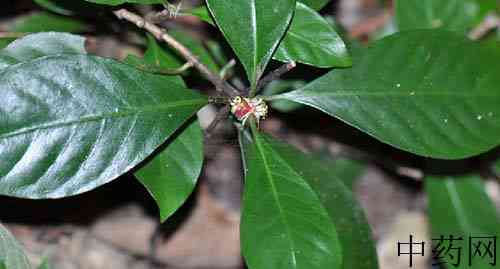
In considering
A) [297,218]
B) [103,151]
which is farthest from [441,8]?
[103,151]

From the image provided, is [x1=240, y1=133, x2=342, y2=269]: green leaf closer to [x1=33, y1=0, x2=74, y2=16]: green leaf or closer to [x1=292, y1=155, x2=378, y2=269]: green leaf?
[x1=292, y1=155, x2=378, y2=269]: green leaf

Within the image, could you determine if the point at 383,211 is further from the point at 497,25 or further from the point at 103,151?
the point at 103,151

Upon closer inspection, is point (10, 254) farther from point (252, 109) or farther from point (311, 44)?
point (311, 44)

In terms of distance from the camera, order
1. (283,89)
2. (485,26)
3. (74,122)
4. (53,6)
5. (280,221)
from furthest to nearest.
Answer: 1. (485,26)
2. (283,89)
3. (53,6)
4. (280,221)
5. (74,122)

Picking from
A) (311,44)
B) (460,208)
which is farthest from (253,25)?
(460,208)

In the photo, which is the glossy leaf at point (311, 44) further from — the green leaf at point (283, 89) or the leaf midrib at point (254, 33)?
the green leaf at point (283, 89)

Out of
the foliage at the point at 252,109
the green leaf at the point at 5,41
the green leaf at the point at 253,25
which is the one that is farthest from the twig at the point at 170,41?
the green leaf at the point at 5,41
